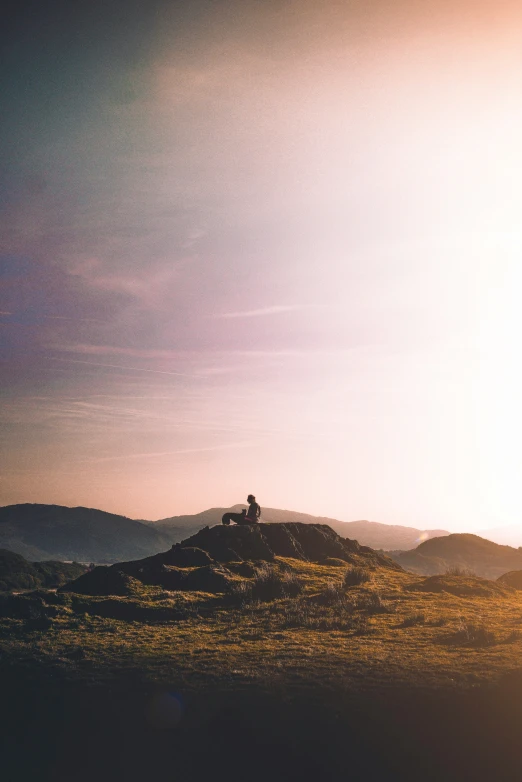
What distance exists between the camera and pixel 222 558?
133 ft

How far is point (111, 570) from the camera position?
35.3 meters

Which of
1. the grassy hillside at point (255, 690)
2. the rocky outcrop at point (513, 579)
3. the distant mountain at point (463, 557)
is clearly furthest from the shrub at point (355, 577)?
the distant mountain at point (463, 557)

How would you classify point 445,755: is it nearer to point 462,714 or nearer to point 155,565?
point 462,714

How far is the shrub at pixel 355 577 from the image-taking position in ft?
124

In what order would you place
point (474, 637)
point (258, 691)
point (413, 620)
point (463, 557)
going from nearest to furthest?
point (258, 691) < point (474, 637) < point (413, 620) < point (463, 557)

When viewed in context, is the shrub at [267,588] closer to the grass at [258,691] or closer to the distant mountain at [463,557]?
the grass at [258,691]

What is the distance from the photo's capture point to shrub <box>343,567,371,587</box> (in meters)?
37.7

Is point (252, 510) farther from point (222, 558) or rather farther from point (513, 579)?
point (513, 579)

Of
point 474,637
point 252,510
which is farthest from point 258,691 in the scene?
point 252,510

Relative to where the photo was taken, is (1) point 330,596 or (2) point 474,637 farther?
(1) point 330,596

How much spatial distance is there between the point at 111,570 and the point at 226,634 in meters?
13.6

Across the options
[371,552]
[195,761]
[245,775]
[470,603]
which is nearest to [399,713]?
[245,775]

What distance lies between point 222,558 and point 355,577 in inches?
412

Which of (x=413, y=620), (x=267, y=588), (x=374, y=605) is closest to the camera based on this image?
(x=413, y=620)
